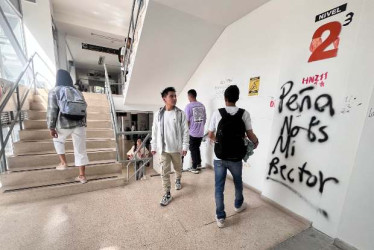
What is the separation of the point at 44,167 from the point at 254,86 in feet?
11.1

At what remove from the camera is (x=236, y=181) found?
5.96 feet

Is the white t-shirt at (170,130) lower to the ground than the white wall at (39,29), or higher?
lower

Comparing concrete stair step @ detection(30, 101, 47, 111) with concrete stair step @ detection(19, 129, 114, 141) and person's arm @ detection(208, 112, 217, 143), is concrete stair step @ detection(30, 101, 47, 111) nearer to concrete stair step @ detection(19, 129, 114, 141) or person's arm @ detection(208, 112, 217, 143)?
concrete stair step @ detection(19, 129, 114, 141)

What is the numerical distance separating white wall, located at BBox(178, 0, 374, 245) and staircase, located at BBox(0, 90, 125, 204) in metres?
2.31

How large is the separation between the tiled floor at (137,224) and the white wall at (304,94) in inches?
13.7

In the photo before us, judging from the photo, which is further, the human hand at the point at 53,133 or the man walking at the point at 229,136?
the human hand at the point at 53,133

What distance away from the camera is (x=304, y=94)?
70.2 inches

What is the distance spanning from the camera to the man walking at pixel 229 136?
1.58m

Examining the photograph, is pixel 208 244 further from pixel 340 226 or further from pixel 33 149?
pixel 33 149

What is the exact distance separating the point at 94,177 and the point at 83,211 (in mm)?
688

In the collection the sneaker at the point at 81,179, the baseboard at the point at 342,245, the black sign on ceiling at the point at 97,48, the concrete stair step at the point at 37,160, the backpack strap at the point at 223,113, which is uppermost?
the black sign on ceiling at the point at 97,48

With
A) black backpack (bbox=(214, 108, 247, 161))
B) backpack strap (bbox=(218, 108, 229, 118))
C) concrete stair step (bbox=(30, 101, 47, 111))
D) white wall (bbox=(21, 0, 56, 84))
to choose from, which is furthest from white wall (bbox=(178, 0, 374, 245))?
white wall (bbox=(21, 0, 56, 84))

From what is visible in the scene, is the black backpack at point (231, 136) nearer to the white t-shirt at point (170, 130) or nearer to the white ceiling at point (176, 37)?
the white t-shirt at point (170, 130)

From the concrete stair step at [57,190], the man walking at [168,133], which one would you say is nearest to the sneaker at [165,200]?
the man walking at [168,133]
